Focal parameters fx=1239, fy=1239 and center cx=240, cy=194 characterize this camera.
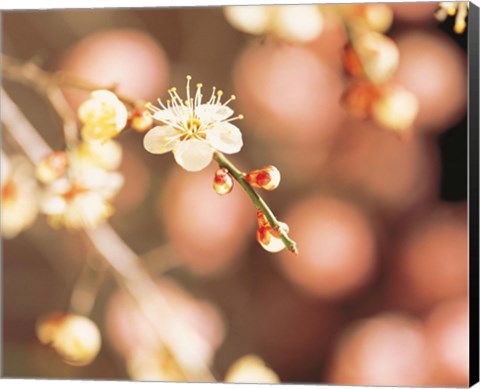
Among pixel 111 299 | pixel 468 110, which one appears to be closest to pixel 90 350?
pixel 111 299

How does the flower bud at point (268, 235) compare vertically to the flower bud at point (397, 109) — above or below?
below

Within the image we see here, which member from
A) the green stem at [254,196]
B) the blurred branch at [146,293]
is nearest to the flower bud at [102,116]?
the blurred branch at [146,293]

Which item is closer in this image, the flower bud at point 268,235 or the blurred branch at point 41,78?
the flower bud at point 268,235

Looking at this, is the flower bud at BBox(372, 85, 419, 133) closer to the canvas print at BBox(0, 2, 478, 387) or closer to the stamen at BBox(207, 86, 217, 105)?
Answer: the canvas print at BBox(0, 2, 478, 387)

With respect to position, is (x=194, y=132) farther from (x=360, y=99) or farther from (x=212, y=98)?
(x=360, y=99)

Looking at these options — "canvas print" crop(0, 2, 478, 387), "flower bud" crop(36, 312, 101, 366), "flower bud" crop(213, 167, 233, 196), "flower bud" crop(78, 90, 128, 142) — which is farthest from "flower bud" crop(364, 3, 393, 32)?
"flower bud" crop(36, 312, 101, 366)

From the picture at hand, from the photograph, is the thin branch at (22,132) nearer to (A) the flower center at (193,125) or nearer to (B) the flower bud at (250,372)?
(A) the flower center at (193,125)

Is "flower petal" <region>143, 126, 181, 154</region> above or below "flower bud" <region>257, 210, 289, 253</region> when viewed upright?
above
